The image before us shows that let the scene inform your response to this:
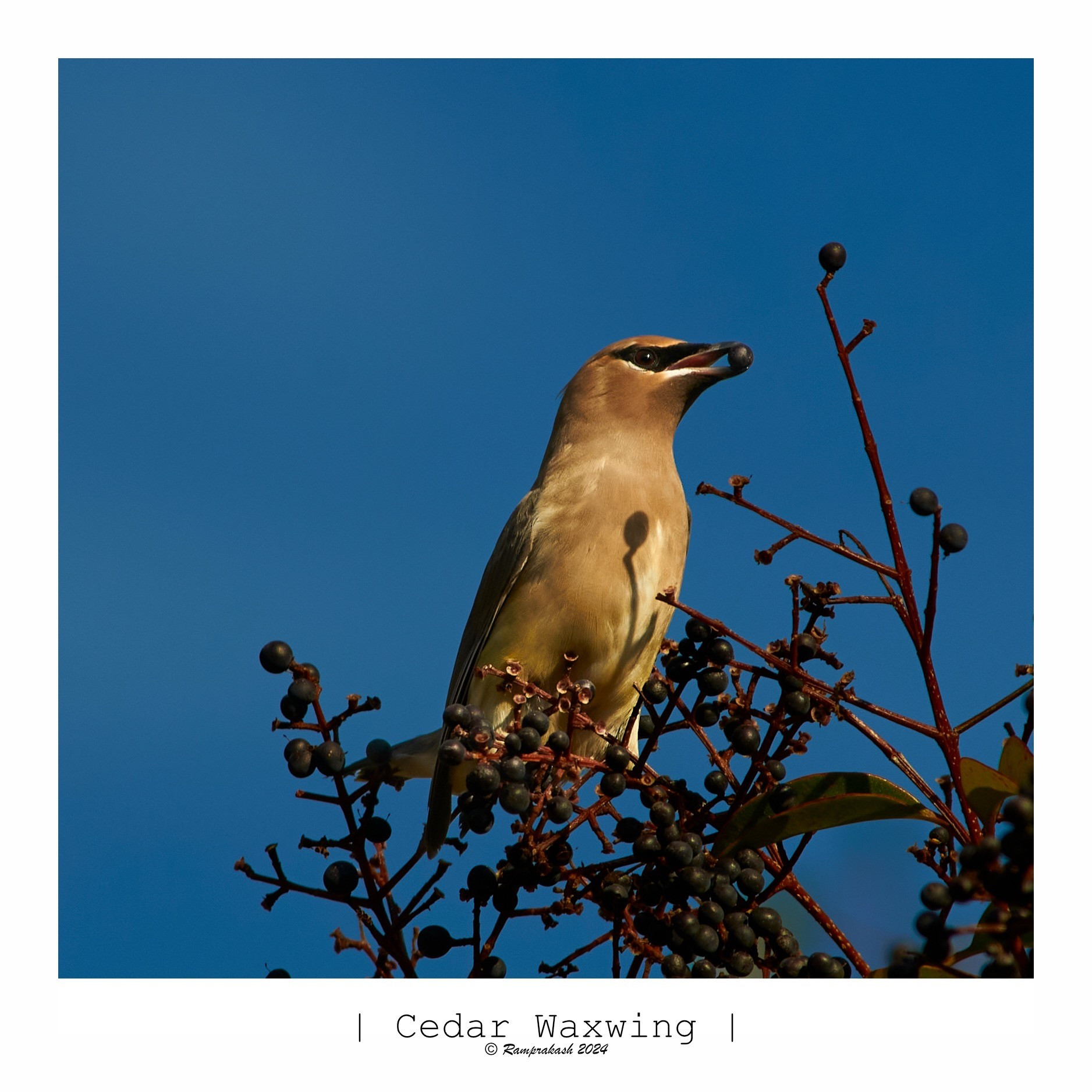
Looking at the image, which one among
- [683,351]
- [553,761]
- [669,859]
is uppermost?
[683,351]

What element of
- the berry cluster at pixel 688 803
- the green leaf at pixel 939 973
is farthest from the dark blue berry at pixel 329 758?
the green leaf at pixel 939 973

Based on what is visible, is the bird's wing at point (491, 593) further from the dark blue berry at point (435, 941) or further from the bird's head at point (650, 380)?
the dark blue berry at point (435, 941)

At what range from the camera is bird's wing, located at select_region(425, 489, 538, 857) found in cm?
489

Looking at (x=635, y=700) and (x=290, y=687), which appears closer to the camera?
(x=290, y=687)

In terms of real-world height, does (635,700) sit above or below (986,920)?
above

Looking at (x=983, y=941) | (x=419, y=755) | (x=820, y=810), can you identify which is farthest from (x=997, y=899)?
(x=419, y=755)

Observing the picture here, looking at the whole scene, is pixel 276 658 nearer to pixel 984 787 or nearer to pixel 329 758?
pixel 329 758

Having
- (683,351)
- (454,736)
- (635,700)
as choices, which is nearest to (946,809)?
(454,736)

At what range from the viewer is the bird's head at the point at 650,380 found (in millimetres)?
5031

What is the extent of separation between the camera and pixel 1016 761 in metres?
2.60

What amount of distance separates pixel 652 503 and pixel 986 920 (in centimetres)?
290

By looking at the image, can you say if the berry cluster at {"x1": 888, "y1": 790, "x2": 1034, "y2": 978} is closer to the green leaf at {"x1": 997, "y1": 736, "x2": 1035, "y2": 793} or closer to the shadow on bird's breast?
the green leaf at {"x1": 997, "y1": 736, "x2": 1035, "y2": 793}
